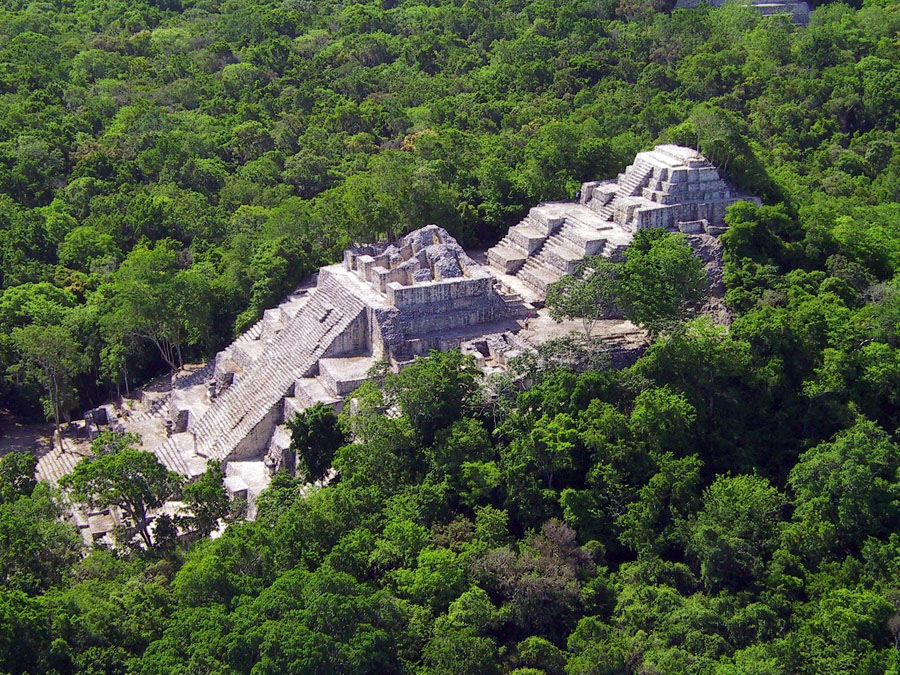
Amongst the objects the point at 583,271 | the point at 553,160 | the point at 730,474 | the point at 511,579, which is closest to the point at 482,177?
the point at 553,160

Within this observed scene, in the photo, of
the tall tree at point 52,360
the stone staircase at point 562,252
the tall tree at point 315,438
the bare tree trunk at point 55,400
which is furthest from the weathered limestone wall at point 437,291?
the bare tree trunk at point 55,400

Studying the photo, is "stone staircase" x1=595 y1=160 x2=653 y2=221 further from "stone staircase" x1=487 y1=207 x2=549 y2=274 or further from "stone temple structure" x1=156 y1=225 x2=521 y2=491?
"stone temple structure" x1=156 y1=225 x2=521 y2=491

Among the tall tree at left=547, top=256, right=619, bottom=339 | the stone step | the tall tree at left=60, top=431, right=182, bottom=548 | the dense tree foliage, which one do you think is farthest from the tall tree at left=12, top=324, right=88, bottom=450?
the tall tree at left=547, top=256, right=619, bottom=339

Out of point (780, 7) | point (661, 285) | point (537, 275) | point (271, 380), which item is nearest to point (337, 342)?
point (271, 380)

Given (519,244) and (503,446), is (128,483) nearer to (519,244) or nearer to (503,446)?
(503,446)

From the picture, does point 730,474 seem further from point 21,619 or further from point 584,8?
point 584,8

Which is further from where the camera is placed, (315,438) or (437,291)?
(437,291)

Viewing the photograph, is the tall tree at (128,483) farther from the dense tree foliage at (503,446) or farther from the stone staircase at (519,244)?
the stone staircase at (519,244)
